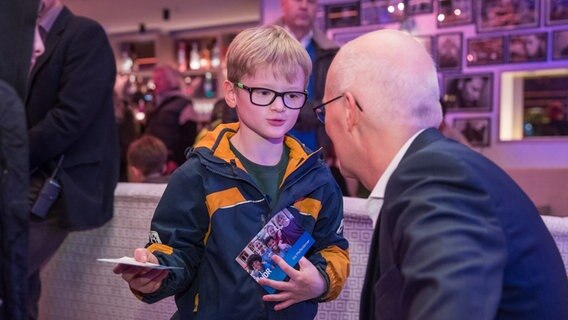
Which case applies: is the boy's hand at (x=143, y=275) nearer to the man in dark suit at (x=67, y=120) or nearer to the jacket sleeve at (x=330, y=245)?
the jacket sleeve at (x=330, y=245)

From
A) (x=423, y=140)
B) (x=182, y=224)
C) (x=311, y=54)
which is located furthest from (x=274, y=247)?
(x=311, y=54)

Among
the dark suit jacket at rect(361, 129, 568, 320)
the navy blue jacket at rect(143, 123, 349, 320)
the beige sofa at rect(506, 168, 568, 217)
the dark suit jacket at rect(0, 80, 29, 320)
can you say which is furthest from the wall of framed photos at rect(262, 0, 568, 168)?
the dark suit jacket at rect(0, 80, 29, 320)

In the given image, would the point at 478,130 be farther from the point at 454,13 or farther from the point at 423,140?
the point at 423,140

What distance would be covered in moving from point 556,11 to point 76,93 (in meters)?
5.24

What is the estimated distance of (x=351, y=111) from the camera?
3.97 ft

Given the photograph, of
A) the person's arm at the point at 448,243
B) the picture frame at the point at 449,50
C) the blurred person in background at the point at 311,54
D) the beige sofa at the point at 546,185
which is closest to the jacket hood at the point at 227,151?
the person's arm at the point at 448,243

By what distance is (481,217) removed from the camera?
0.91 meters

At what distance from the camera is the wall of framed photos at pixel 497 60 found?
20.1ft

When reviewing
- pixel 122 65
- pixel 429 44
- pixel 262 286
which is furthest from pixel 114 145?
pixel 122 65

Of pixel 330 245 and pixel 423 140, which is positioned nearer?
pixel 423 140

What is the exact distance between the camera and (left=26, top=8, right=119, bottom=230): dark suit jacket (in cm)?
219

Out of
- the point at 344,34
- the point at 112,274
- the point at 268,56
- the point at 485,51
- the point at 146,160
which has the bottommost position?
the point at 112,274

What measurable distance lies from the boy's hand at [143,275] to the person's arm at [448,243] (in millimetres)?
673

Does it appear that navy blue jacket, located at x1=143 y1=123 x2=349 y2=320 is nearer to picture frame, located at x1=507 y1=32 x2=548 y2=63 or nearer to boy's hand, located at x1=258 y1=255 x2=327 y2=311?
boy's hand, located at x1=258 y1=255 x2=327 y2=311
